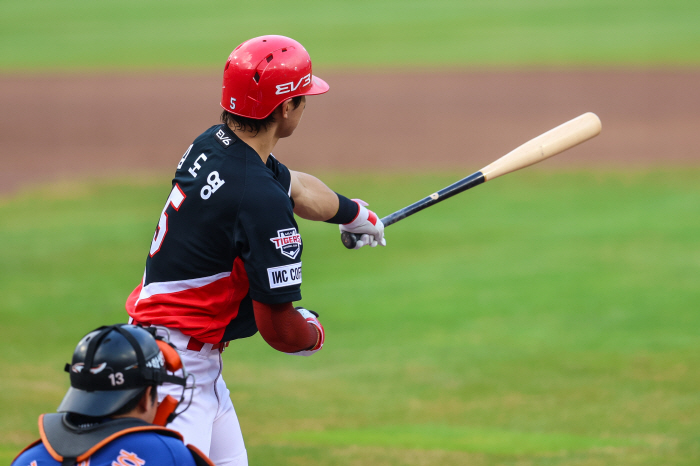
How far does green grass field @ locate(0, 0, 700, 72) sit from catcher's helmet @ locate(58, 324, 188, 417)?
2626 centimetres

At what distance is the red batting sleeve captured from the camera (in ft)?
11.2

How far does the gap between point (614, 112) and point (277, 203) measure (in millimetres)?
18837

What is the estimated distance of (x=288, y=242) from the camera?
3.32 metres

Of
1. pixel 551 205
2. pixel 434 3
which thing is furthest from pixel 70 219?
pixel 434 3

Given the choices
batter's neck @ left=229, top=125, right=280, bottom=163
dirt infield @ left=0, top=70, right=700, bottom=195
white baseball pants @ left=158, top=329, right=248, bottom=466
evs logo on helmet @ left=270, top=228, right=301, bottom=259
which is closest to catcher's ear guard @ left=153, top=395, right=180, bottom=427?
white baseball pants @ left=158, top=329, right=248, bottom=466

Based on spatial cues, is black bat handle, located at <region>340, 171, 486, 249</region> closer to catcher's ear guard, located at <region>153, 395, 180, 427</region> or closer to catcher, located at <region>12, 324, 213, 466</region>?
catcher's ear guard, located at <region>153, 395, 180, 427</region>

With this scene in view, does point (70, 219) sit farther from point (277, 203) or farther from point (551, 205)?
point (277, 203)

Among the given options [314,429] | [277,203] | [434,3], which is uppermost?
[434,3]

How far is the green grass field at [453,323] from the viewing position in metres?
6.40

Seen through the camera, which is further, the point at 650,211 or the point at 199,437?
the point at 650,211

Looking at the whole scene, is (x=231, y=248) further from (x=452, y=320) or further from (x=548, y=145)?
(x=452, y=320)

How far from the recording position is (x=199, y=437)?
135 inches

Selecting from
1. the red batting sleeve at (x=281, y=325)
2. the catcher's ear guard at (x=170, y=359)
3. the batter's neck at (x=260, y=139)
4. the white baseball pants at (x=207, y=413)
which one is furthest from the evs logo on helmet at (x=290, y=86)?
the catcher's ear guard at (x=170, y=359)

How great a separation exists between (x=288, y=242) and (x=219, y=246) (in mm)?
285
